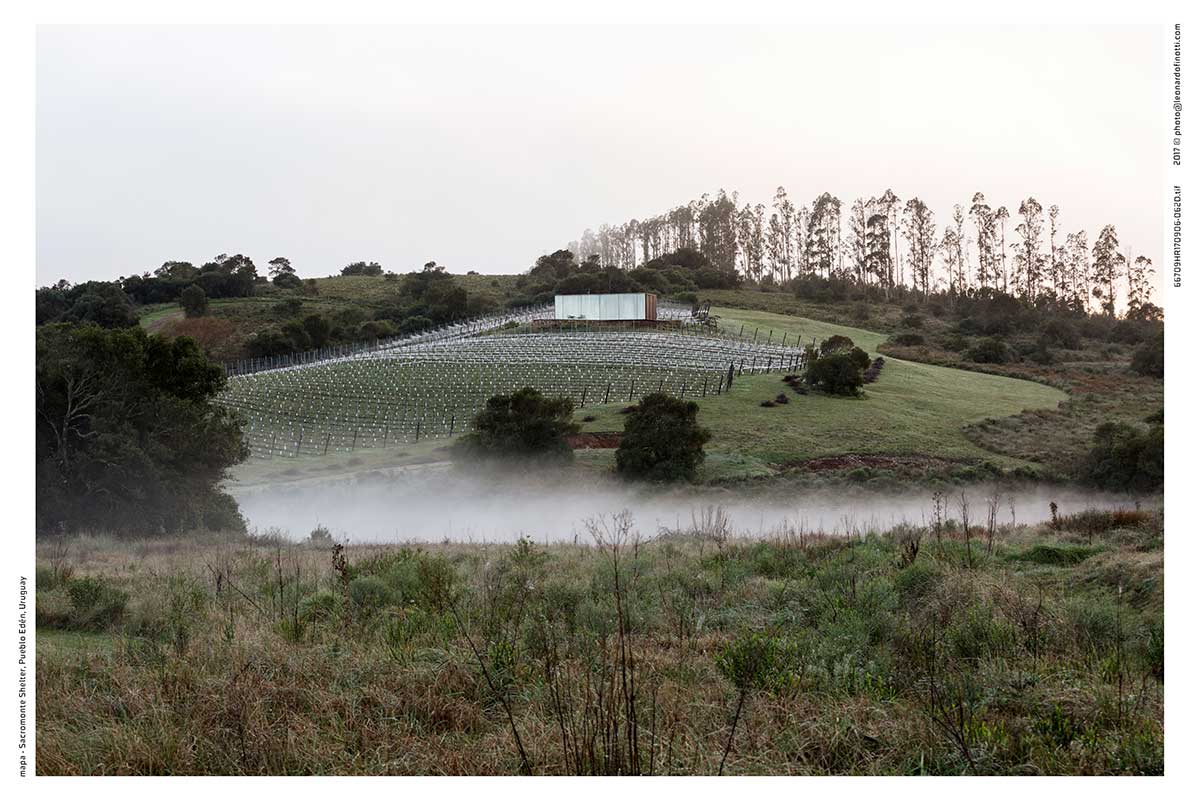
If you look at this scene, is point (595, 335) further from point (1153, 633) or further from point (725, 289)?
point (1153, 633)

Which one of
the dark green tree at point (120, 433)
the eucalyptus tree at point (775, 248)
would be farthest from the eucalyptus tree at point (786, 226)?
the dark green tree at point (120, 433)

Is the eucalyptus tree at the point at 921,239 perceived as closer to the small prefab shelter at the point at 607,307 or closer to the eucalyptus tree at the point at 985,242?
the eucalyptus tree at the point at 985,242

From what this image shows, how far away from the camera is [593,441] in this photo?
22.5 m

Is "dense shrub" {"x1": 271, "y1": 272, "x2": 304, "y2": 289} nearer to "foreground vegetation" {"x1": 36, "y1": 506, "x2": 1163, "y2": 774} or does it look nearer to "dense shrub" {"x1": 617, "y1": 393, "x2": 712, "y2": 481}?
"dense shrub" {"x1": 617, "y1": 393, "x2": 712, "y2": 481}

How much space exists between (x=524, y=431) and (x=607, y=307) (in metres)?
24.5

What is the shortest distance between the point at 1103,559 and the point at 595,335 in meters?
33.6

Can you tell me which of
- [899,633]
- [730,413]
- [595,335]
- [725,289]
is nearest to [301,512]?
[730,413]

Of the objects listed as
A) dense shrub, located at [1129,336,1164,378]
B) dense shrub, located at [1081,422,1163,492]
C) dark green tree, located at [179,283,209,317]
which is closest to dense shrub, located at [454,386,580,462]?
dense shrub, located at [1081,422,1163,492]

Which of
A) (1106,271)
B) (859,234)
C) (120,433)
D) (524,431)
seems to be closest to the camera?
(120,433)

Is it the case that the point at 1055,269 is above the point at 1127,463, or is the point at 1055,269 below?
above

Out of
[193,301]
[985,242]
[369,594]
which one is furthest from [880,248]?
[369,594]

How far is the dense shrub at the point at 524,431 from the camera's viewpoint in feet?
70.7

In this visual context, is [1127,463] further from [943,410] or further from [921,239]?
[921,239]

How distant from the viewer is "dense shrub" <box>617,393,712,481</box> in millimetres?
20844
